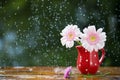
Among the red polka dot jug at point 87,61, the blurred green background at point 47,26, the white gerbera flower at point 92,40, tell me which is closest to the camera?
the white gerbera flower at point 92,40

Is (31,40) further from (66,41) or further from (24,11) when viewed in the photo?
(66,41)

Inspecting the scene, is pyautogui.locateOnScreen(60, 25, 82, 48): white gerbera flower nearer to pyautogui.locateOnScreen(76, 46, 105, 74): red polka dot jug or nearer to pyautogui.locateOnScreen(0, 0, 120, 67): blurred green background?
pyautogui.locateOnScreen(76, 46, 105, 74): red polka dot jug

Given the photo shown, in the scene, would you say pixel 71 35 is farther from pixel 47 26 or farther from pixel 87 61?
pixel 47 26

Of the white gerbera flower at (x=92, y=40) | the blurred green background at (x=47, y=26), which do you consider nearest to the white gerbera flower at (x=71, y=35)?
the white gerbera flower at (x=92, y=40)

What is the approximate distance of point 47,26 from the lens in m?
3.53

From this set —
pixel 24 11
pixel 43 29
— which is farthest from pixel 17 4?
pixel 43 29

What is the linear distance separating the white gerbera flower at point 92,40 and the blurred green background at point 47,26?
1711 millimetres

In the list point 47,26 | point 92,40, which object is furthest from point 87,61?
point 47,26

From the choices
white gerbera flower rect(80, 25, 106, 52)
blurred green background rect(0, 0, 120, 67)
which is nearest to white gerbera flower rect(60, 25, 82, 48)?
white gerbera flower rect(80, 25, 106, 52)

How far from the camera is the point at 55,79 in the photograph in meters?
1.72

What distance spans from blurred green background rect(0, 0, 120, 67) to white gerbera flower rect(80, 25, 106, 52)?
1.71 metres

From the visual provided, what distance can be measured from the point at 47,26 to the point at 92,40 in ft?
5.96

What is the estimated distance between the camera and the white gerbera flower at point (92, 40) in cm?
174

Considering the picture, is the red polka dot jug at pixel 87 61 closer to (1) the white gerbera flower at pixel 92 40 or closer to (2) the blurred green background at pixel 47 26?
(1) the white gerbera flower at pixel 92 40
